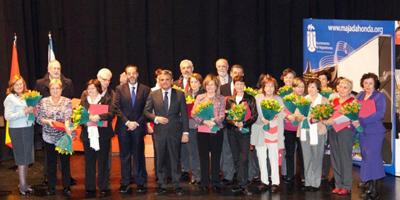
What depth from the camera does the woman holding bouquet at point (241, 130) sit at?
7211mm

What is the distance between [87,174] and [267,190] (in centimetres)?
228

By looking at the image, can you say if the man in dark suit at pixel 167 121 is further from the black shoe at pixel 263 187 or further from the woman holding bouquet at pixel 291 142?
the woman holding bouquet at pixel 291 142

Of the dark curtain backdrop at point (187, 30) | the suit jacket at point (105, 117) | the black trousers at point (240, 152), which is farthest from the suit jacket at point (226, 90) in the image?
the dark curtain backdrop at point (187, 30)

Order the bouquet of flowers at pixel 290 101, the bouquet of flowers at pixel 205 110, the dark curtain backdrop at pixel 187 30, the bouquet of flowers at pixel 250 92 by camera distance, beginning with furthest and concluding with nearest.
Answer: the dark curtain backdrop at pixel 187 30
the bouquet of flowers at pixel 250 92
the bouquet of flowers at pixel 290 101
the bouquet of flowers at pixel 205 110

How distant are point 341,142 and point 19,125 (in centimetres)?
400

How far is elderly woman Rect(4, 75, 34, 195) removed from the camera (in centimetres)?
730

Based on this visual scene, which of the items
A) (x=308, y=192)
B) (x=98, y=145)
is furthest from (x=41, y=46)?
(x=308, y=192)

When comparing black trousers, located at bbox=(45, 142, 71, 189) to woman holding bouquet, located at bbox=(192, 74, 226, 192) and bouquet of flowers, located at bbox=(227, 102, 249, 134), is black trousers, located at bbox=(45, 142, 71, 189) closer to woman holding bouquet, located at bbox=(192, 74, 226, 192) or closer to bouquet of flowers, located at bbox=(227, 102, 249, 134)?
woman holding bouquet, located at bbox=(192, 74, 226, 192)

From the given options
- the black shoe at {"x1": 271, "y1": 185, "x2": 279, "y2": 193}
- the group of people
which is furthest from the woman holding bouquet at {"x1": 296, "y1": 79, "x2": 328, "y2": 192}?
the black shoe at {"x1": 271, "y1": 185, "x2": 279, "y2": 193}

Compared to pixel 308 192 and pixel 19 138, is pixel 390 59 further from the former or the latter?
pixel 19 138

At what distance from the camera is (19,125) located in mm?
7355

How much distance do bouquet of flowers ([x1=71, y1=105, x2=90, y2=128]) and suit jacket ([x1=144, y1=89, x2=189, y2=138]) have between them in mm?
747

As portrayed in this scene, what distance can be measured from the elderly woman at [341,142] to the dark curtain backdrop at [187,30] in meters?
3.52

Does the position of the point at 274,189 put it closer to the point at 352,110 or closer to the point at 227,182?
the point at 227,182
